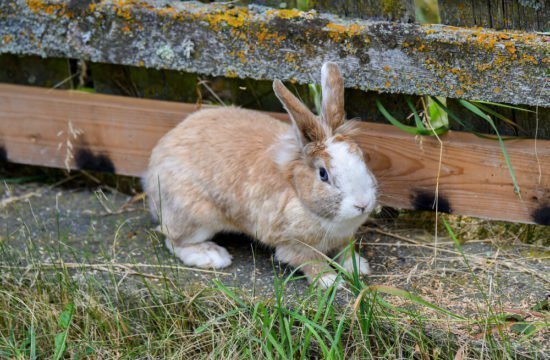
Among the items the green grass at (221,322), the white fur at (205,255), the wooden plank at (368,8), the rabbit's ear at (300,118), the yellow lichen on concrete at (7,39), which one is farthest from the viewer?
the yellow lichen on concrete at (7,39)

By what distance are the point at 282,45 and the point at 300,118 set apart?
508mm

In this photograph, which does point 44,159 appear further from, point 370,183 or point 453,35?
point 453,35

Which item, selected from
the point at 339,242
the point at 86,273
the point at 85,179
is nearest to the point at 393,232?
the point at 339,242

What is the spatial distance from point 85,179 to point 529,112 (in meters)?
2.29

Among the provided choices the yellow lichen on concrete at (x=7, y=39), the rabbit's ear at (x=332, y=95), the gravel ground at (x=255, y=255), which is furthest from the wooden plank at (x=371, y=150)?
the rabbit's ear at (x=332, y=95)

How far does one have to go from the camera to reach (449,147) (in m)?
3.55

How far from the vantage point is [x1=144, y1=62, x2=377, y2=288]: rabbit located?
125 inches

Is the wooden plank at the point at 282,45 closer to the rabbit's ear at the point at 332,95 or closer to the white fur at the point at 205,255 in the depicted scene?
the rabbit's ear at the point at 332,95

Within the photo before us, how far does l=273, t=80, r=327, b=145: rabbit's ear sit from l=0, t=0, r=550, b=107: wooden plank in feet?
1.23

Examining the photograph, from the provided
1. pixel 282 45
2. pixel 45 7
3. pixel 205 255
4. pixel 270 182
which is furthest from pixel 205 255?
pixel 45 7

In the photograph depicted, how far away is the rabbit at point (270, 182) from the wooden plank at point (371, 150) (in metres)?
0.33

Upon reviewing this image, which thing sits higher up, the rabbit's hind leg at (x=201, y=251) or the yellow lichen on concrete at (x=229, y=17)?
the yellow lichen on concrete at (x=229, y=17)

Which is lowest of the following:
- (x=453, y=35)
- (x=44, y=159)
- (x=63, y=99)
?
(x=44, y=159)

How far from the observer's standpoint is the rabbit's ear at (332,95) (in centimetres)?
320
